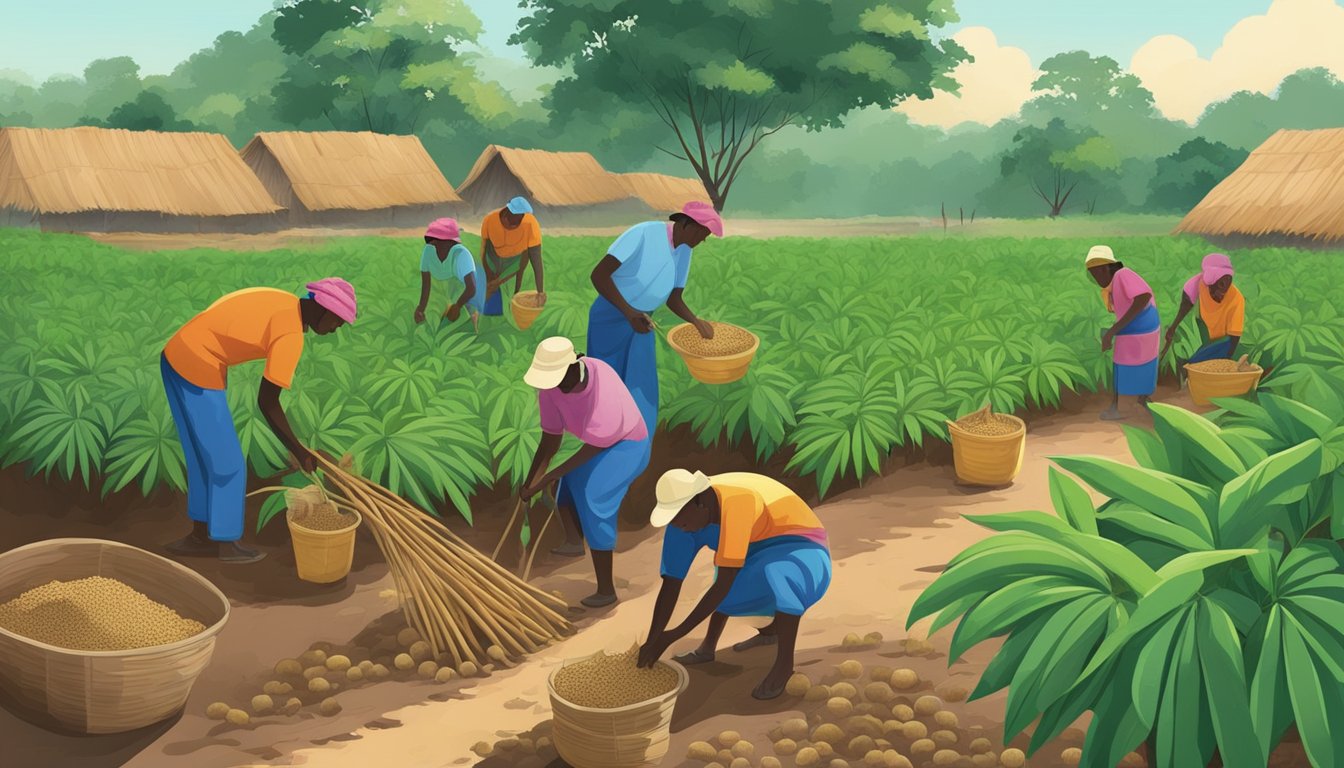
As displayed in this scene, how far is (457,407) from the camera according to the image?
6.96 metres

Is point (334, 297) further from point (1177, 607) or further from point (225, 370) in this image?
point (1177, 607)

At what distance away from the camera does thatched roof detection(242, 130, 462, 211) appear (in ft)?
90.2

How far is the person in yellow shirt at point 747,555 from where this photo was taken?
13.6ft

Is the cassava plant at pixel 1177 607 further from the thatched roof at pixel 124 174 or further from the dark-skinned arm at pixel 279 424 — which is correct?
the thatched roof at pixel 124 174

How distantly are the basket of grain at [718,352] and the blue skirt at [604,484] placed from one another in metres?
1.52

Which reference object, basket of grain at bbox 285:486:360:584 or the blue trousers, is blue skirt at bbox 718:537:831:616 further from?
the blue trousers

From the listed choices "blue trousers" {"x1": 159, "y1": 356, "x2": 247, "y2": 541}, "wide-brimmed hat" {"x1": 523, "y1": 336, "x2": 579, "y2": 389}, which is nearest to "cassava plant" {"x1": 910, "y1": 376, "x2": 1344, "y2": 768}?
"wide-brimmed hat" {"x1": 523, "y1": 336, "x2": 579, "y2": 389}

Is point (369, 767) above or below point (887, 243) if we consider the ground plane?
below

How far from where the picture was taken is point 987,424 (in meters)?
7.43

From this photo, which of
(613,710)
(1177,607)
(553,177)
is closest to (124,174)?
(553,177)

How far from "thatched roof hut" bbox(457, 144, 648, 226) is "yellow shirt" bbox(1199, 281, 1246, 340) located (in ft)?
78.0

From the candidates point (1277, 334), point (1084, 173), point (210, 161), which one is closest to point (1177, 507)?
point (1277, 334)

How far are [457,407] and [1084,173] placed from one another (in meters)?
55.7

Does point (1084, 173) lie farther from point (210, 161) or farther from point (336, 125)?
point (210, 161)
